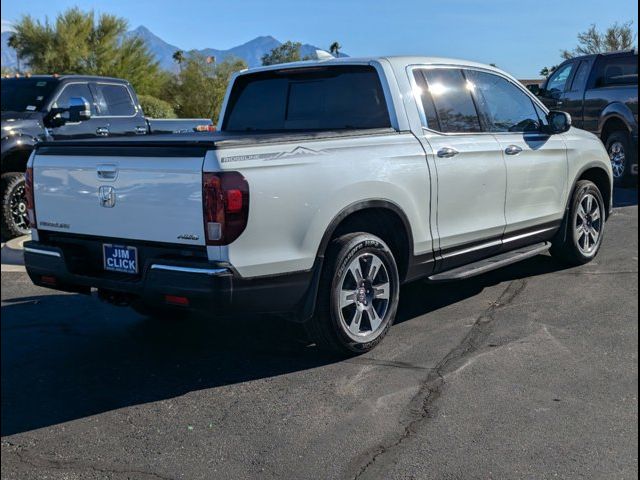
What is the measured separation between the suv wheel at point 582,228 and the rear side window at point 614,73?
9.57 ft

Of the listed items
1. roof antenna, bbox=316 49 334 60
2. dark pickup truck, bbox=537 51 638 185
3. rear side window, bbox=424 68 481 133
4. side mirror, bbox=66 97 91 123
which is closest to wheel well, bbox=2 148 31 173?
side mirror, bbox=66 97 91 123

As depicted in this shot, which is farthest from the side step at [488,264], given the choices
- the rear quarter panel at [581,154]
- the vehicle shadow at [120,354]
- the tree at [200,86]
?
the tree at [200,86]

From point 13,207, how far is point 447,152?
5738mm

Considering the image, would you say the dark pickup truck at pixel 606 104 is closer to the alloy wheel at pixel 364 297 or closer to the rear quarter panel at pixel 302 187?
the rear quarter panel at pixel 302 187

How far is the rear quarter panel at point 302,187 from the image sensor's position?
4238 mm

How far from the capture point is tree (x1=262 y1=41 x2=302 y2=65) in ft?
22.2

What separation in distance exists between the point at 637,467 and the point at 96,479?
238 centimetres

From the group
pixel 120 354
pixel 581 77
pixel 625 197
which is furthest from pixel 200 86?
pixel 120 354

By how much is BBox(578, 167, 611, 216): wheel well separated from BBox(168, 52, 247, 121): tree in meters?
5.75

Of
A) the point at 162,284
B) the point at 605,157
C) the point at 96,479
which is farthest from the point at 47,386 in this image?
the point at 605,157

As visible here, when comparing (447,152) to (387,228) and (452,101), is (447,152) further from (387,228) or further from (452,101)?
(387,228)

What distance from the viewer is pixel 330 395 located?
4.31 metres

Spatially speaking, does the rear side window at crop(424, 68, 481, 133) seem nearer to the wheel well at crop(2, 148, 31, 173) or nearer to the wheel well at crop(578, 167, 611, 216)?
the wheel well at crop(578, 167, 611, 216)

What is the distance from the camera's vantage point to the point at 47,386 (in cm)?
446
